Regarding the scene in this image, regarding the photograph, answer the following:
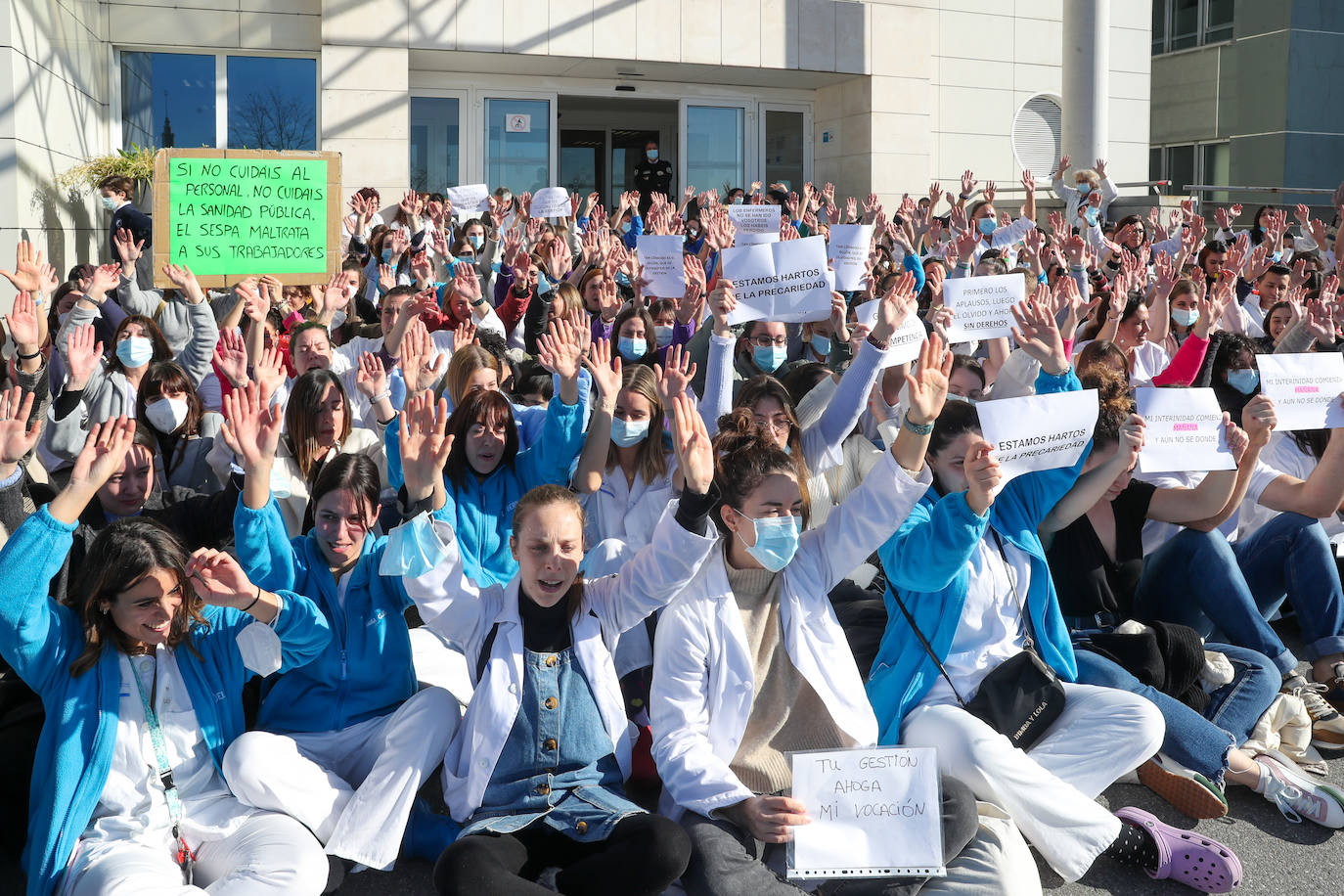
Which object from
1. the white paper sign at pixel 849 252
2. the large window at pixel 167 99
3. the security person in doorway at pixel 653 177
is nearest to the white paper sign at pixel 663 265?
the white paper sign at pixel 849 252

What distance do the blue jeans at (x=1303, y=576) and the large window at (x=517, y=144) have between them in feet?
47.6

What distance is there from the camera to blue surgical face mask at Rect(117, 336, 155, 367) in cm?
550

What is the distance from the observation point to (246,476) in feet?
11.3

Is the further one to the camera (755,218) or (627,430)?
(755,218)

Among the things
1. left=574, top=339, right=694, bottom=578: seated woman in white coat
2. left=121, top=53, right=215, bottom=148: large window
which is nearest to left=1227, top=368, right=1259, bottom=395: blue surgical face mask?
left=574, top=339, right=694, bottom=578: seated woman in white coat

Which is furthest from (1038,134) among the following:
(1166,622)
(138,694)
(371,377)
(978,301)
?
(138,694)

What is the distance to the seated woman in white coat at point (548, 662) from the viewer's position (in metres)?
3.25

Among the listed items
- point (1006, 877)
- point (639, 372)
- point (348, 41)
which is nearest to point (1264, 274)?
point (639, 372)

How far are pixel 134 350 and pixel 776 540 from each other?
11.7 feet

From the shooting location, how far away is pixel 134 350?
5512mm

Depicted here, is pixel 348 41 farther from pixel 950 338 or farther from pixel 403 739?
pixel 403 739

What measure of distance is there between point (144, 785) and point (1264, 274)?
8.96m

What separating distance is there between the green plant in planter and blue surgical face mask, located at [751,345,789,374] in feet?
33.4

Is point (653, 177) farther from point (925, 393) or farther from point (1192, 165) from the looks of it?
point (925, 393)
